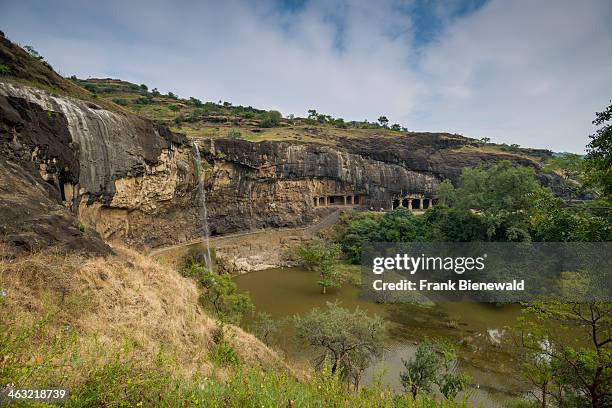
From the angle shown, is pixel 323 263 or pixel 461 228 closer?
pixel 461 228

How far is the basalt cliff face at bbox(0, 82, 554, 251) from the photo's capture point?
8.80 m

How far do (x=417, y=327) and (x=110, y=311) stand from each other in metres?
13.4

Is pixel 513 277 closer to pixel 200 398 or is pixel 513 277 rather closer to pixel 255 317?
pixel 255 317

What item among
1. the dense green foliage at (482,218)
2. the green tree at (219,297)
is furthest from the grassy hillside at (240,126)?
the green tree at (219,297)

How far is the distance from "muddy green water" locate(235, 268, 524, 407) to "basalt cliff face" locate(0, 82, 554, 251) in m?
7.22

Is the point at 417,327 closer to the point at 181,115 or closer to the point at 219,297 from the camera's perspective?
the point at 219,297

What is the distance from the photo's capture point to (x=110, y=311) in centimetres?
551

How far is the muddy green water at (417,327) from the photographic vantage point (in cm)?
1106

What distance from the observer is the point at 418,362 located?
9.26m

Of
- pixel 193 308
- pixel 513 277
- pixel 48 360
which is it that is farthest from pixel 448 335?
pixel 48 360

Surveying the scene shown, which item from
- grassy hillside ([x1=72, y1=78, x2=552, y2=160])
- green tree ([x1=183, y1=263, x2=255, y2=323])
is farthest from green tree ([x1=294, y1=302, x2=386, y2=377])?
grassy hillside ([x1=72, y1=78, x2=552, y2=160])

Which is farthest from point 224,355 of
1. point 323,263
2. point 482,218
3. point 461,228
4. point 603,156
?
point 461,228

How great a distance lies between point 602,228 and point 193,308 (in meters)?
8.70

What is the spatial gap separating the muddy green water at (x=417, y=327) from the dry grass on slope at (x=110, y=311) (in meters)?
4.75
